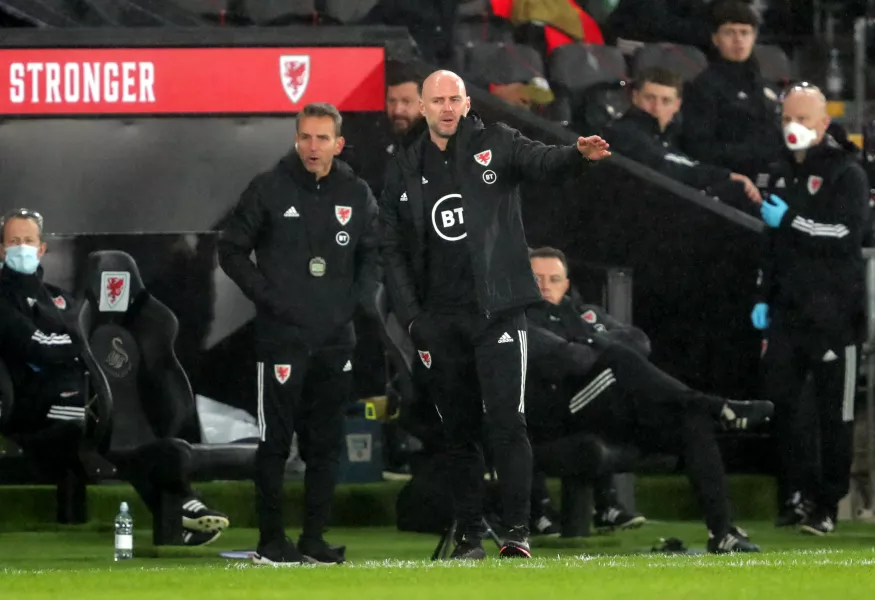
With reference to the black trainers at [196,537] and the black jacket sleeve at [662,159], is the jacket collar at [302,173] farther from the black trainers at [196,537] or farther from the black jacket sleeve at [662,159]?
the black jacket sleeve at [662,159]

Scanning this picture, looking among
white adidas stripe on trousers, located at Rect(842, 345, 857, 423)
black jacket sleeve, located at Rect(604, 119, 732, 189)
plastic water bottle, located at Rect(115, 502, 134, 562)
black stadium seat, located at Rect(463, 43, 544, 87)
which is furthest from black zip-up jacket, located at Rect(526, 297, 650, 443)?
black stadium seat, located at Rect(463, 43, 544, 87)

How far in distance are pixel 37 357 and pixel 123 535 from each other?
5.14 ft

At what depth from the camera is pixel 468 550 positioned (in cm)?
652

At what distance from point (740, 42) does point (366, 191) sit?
14.1 ft

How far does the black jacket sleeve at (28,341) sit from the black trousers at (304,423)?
177 centimetres

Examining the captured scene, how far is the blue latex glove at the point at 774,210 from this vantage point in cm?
909

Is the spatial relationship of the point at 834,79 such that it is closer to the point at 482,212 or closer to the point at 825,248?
the point at 825,248

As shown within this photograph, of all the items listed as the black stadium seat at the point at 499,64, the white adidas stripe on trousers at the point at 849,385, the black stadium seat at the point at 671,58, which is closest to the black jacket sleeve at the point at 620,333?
the white adidas stripe on trousers at the point at 849,385

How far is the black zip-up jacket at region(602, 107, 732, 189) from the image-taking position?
1000 cm

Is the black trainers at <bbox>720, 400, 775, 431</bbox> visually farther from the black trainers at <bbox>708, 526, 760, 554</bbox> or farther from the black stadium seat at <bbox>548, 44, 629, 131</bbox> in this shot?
the black stadium seat at <bbox>548, 44, 629, 131</bbox>

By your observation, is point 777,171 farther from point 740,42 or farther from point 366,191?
point 366,191

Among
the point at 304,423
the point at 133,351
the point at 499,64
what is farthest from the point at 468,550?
the point at 499,64

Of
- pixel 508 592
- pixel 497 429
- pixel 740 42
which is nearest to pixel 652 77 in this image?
pixel 740 42

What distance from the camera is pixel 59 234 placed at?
9.72m
